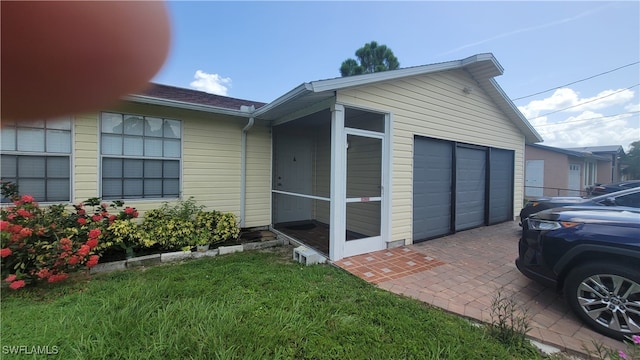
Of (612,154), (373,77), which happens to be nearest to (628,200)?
(373,77)

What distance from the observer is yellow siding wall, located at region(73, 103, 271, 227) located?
442 centimetres

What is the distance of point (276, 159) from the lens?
6.57 m

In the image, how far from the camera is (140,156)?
479 cm

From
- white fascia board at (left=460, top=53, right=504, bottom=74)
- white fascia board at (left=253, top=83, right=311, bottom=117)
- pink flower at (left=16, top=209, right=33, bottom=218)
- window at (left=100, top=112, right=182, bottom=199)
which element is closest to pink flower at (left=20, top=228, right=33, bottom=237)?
pink flower at (left=16, top=209, right=33, bottom=218)

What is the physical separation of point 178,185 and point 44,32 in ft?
17.5

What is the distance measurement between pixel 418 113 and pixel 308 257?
346 cm

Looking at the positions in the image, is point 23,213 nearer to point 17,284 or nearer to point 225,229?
point 17,284

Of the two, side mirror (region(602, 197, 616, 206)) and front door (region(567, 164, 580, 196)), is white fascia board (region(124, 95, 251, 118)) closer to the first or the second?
side mirror (region(602, 197, 616, 206))

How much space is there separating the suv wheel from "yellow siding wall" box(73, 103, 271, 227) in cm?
522

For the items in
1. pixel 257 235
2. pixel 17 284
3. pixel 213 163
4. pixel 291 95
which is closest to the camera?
pixel 17 284

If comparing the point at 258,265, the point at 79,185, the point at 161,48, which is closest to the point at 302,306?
the point at 258,265

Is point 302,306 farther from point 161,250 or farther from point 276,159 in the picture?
point 276,159

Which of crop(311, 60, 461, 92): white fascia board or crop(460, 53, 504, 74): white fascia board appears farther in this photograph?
crop(460, 53, 504, 74): white fascia board

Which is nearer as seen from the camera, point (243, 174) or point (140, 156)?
point (140, 156)
